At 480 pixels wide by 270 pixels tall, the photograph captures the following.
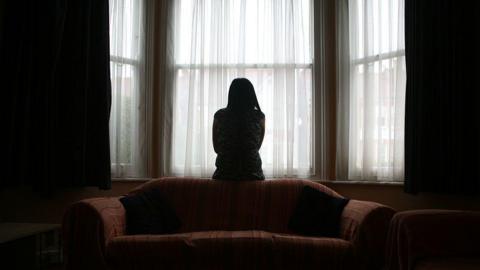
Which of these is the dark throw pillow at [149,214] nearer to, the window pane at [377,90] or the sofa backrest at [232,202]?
the sofa backrest at [232,202]

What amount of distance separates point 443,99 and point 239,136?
1.48 meters

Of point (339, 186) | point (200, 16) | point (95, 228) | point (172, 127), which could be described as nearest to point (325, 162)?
point (339, 186)

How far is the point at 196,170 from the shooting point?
378 centimetres

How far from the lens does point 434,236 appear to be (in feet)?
7.15

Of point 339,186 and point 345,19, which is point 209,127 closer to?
point 339,186

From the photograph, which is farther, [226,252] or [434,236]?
[226,252]

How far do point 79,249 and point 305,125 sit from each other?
207cm

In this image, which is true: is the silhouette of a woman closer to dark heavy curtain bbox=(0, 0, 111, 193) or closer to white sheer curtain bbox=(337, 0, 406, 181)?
white sheer curtain bbox=(337, 0, 406, 181)

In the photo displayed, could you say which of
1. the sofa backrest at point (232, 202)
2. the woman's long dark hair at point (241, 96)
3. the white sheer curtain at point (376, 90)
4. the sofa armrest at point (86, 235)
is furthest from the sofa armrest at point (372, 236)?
the sofa armrest at point (86, 235)

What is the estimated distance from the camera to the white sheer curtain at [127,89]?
375 cm

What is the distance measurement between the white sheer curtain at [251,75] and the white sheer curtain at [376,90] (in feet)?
1.23

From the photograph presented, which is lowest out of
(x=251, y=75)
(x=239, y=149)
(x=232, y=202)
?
(x=232, y=202)

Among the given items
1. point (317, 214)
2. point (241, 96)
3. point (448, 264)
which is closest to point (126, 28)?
point (241, 96)

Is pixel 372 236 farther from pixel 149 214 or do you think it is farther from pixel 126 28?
pixel 126 28
